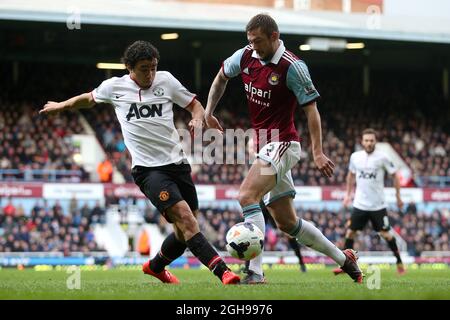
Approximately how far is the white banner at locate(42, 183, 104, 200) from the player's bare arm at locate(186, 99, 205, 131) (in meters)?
18.3

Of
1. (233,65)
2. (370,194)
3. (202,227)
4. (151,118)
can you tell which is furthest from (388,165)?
(202,227)

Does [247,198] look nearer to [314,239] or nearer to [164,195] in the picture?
[164,195]

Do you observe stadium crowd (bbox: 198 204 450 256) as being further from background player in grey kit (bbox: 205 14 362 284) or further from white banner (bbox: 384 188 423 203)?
background player in grey kit (bbox: 205 14 362 284)

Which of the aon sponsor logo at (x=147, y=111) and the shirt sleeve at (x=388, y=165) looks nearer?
the aon sponsor logo at (x=147, y=111)

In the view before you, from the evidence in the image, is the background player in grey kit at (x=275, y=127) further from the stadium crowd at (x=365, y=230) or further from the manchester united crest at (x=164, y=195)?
the stadium crowd at (x=365, y=230)

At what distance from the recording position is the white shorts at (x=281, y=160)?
345 inches

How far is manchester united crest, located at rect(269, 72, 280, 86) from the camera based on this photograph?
28.8 ft

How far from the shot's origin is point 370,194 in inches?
639

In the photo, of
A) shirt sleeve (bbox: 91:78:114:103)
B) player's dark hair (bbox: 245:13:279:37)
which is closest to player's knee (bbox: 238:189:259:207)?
player's dark hair (bbox: 245:13:279:37)

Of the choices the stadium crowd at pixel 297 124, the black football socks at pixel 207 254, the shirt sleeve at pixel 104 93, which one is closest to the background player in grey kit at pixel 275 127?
the black football socks at pixel 207 254

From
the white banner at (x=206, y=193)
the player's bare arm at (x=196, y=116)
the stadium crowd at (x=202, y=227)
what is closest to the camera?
the player's bare arm at (x=196, y=116)

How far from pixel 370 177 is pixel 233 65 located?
7731 millimetres
